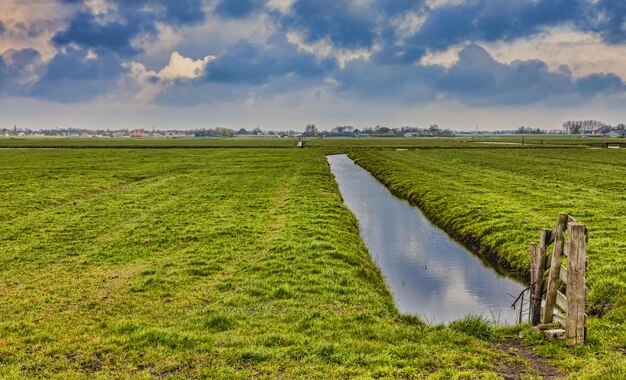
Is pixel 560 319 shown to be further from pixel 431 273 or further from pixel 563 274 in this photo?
pixel 431 273

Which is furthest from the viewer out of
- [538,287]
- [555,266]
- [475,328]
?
[538,287]

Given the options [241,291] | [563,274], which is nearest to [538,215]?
[563,274]

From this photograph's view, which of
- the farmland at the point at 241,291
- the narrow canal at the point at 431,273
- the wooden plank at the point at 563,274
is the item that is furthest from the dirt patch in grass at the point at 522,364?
the narrow canal at the point at 431,273

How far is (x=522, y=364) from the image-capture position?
1009 cm

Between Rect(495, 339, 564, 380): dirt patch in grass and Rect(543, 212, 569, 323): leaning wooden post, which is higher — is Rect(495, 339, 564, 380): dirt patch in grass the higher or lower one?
the lower one

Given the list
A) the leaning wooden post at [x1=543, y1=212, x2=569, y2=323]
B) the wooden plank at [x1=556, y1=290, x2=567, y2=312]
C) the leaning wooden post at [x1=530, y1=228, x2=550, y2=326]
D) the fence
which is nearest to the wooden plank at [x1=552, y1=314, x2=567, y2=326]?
the fence

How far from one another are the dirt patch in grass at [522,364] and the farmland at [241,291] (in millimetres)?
153

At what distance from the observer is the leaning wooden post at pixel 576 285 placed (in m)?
10.2

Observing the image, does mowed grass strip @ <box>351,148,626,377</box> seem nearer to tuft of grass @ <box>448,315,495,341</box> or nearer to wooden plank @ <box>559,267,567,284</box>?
wooden plank @ <box>559,267,567,284</box>

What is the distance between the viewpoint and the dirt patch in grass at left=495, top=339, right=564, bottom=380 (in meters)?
9.48

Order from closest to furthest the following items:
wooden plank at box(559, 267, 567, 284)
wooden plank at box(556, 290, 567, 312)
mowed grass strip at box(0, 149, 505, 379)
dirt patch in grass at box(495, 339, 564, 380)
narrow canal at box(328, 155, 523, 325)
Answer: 1. dirt patch in grass at box(495, 339, 564, 380)
2. mowed grass strip at box(0, 149, 505, 379)
3. wooden plank at box(559, 267, 567, 284)
4. wooden plank at box(556, 290, 567, 312)
5. narrow canal at box(328, 155, 523, 325)

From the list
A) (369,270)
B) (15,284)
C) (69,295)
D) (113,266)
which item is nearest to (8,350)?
(69,295)

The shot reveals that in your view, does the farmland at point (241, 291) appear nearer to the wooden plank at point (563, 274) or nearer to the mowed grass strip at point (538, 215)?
the mowed grass strip at point (538, 215)

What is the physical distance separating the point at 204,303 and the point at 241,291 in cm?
137
